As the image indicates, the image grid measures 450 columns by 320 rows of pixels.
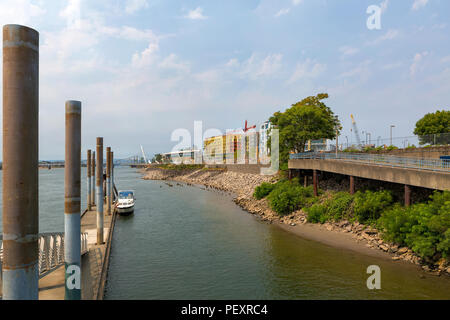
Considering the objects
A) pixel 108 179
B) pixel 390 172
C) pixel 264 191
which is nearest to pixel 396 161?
pixel 390 172

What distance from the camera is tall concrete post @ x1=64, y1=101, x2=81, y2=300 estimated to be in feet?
32.3

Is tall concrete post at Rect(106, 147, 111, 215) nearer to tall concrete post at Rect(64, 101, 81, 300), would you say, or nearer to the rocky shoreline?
the rocky shoreline

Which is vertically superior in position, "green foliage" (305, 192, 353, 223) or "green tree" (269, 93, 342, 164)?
"green tree" (269, 93, 342, 164)

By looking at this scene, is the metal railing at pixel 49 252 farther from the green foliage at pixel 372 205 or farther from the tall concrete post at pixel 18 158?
the green foliage at pixel 372 205

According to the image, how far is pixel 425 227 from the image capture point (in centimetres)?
1831

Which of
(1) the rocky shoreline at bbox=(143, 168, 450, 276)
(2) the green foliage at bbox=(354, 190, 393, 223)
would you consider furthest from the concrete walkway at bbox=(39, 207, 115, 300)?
(2) the green foliage at bbox=(354, 190, 393, 223)

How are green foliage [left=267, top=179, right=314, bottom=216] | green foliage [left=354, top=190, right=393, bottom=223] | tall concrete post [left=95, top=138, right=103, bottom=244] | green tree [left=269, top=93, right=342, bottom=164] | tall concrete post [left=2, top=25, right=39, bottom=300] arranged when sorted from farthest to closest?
green tree [left=269, top=93, right=342, bottom=164]
green foliage [left=267, top=179, right=314, bottom=216]
green foliage [left=354, top=190, right=393, bottom=223]
tall concrete post [left=95, top=138, right=103, bottom=244]
tall concrete post [left=2, top=25, right=39, bottom=300]

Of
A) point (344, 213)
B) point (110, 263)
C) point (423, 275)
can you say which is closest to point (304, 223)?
point (344, 213)

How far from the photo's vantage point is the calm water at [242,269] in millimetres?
15930

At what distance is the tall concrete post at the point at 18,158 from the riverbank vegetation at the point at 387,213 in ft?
62.6

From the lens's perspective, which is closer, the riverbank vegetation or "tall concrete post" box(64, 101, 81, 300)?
"tall concrete post" box(64, 101, 81, 300)

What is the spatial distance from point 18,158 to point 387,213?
77.9 feet
